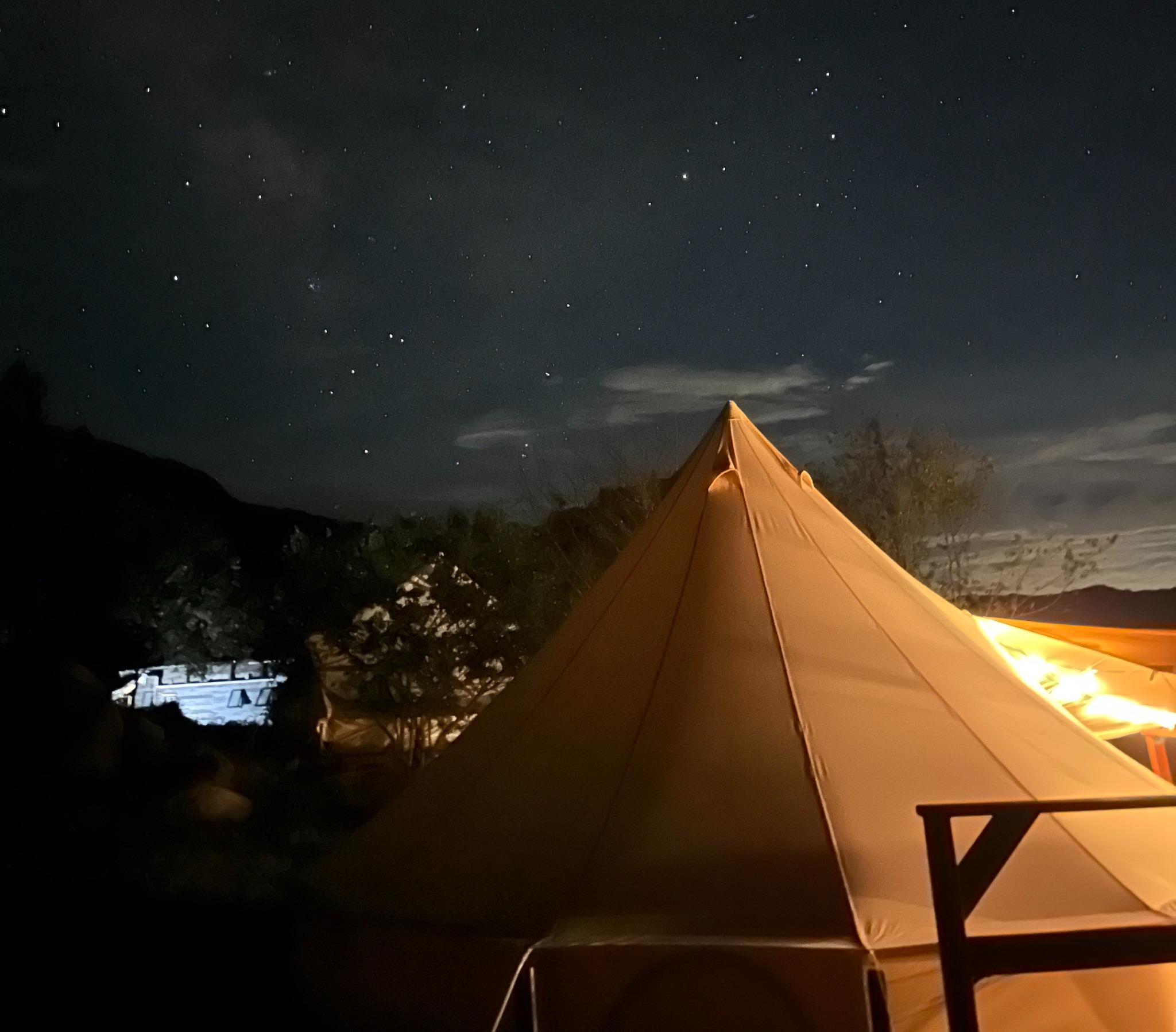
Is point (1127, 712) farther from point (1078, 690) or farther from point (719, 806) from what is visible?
point (719, 806)

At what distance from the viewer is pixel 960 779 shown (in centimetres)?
313

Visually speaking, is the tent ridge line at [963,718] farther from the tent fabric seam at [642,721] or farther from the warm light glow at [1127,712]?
the warm light glow at [1127,712]

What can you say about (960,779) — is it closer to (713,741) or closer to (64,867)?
(713,741)

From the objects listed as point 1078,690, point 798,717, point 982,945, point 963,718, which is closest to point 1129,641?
point 1078,690

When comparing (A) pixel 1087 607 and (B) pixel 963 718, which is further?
(A) pixel 1087 607

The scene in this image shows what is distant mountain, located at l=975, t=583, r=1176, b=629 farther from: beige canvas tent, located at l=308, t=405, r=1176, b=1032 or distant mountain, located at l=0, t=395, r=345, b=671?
distant mountain, located at l=0, t=395, r=345, b=671

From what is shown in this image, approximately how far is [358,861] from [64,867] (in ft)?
17.1

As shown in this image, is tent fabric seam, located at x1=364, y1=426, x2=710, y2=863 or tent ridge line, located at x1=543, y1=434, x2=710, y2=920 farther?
tent fabric seam, located at x1=364, y1=426, x2=710, y2=863

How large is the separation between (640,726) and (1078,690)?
4071 mm

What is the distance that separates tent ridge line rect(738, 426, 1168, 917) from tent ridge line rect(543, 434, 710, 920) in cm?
45

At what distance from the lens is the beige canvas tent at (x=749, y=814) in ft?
8.98

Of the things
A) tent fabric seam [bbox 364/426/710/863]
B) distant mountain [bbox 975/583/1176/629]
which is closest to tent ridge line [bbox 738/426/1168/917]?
tent fabric seam [bbox 364/426/710/863]

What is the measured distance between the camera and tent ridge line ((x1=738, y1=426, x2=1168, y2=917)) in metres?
2.85

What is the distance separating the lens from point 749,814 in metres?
3.01
